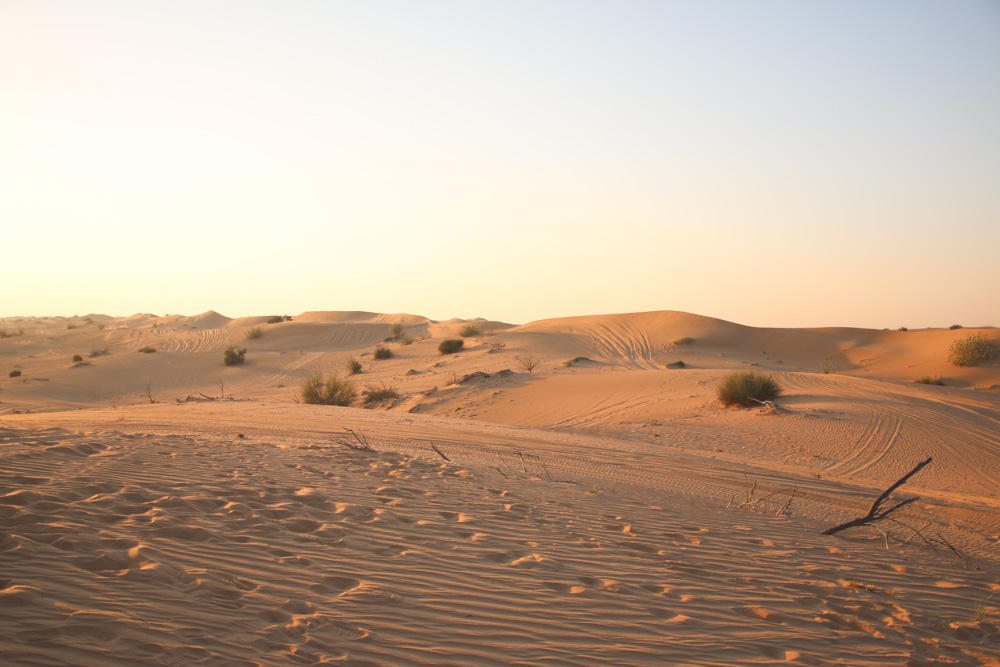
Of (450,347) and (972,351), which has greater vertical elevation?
(972,351)

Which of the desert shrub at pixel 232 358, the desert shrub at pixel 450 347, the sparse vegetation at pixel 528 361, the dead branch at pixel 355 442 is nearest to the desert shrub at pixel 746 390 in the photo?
the sparse vegetation at pixel 528 361

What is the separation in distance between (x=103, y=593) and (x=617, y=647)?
261cm

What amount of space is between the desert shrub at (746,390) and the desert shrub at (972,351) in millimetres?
20435

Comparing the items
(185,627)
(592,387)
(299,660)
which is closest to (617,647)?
(299,660)

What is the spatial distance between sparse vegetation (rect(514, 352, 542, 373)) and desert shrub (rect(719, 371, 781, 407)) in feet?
30.2

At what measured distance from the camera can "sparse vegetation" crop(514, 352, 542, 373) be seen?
24508mm

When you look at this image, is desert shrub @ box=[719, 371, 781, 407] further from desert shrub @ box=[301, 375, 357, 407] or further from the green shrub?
the green shrub

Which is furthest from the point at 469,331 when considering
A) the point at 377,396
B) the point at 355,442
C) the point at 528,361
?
the point at 355,442

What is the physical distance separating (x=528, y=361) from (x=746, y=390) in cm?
1123

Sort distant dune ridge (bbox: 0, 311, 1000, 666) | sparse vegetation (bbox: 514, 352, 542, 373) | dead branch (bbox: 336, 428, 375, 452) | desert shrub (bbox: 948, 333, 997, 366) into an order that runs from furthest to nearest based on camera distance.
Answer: desert shrub (bbox: 948, 333, 997, 366) < sparse vegetation (bbox: 514, 352, 542, 373) < dead branch (bbox: 336, 428, 375, 452) < distant dune ridge (bbox: 0, 311, 1000, 666)

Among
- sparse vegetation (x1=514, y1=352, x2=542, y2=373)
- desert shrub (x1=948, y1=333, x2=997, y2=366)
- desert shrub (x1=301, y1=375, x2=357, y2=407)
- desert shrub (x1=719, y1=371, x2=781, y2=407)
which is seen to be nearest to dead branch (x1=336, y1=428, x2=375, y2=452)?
desert shrub (x1=301, y1=375, x2=357, y2=407)

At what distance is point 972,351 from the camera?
2994 centimetres

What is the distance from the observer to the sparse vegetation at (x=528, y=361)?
80.4ft

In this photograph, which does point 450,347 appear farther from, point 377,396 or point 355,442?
point 355,442
